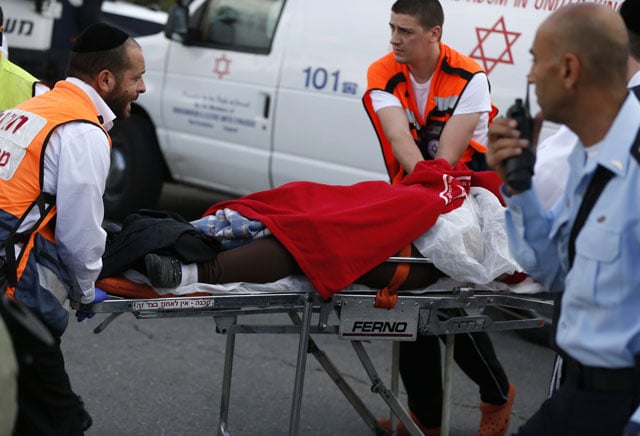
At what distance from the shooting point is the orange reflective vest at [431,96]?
453 centimetres

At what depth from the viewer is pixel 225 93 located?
743 centimetres

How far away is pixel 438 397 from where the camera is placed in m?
4.58

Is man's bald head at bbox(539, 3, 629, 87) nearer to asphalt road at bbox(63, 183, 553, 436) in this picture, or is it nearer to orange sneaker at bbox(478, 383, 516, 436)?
orange sneaker at bbox(478, 383, 516, 436)

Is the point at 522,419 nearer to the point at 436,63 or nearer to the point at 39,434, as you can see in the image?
the point at 436,63

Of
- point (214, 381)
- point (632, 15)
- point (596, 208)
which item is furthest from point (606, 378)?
point (214, 381)

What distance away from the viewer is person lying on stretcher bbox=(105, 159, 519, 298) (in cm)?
368

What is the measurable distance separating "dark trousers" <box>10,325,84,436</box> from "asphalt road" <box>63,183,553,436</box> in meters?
1.44

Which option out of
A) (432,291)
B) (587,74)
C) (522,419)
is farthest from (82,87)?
(522,419)

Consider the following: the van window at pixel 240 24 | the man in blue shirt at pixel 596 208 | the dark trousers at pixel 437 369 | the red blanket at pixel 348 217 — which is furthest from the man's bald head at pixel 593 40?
the van window at pixel 240 24

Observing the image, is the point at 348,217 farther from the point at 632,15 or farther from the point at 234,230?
the point at 632,15

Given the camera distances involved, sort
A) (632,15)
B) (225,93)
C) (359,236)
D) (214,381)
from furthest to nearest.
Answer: (225,93)
(214,381)
(359,236)
(632,15)

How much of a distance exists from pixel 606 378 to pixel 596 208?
0.38 m

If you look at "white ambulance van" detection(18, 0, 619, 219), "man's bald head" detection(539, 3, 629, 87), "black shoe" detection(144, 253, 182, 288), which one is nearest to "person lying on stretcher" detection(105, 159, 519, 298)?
"black shoe" detection(144, 253, 182, 288)

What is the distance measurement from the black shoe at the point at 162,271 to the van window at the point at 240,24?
155 inches
